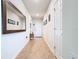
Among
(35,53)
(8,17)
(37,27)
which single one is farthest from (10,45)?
(37,27)

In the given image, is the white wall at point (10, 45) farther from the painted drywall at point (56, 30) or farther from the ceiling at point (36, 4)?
the painted drywall at point (56, 30)

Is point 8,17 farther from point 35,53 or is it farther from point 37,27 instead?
point 37,27

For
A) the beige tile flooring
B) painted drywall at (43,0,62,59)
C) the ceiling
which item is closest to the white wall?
the beige tile flooring

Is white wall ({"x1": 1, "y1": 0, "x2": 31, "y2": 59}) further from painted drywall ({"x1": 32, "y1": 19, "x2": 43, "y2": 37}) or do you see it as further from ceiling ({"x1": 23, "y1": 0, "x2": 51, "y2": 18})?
painted drywall ({"x1": 32, "y1": 19, "x2": 43, "y2": 37})

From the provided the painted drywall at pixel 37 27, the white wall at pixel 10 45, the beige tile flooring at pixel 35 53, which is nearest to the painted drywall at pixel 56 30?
the beige tile flooring at pixel 35 53

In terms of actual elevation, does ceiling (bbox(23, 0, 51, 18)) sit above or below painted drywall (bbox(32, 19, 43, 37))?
above

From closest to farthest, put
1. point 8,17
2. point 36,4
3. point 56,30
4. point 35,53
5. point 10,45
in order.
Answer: point 8,17 < point 10,45 < point 56,30 < point 35,53 < point 36,4

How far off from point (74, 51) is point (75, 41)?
0.30ft

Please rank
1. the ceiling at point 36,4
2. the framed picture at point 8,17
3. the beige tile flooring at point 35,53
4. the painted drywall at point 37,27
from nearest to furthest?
the framed picture at point 8,17 < the beige tile flooring at point 35,53 < the ceiling at point 36,4 < the painted drywall at point 37,27

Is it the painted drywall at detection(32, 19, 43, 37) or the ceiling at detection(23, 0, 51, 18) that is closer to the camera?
the ceiling at detection(23, 0, 51, 18)

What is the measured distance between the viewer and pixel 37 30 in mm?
15062

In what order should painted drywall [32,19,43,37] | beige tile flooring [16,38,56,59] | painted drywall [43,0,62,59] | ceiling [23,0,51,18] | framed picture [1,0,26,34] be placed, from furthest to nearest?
painted drywall [32,19,43,37], ceiling [23,0,51,18], beige tile flooring [16,38,56,59], painted drywall [43,0,62,59], framed picture [1,0,26,34]

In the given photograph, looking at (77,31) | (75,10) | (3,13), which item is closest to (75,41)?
(77,31)

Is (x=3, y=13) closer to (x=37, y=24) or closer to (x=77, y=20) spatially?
(x=77, y=20)
